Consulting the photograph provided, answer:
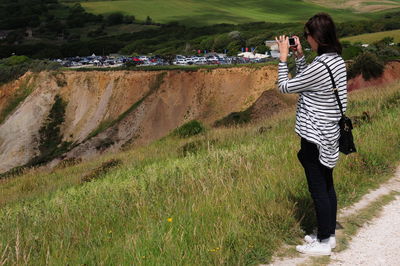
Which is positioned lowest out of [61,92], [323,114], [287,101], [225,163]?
[61,92]

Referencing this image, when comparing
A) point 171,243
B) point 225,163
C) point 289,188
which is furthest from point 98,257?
point 225,163

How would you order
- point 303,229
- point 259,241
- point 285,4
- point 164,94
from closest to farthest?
point 259,241 < point 303,229 < point 164,94 < point 285,4

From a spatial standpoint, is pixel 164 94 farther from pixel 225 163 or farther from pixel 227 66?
pixel 225 163

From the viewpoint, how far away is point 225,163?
8117 millimetres

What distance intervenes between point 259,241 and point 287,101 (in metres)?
38.0

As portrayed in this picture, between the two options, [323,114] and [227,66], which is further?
[227,66]

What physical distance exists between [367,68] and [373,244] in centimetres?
3925

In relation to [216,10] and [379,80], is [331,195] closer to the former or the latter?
[379,80]

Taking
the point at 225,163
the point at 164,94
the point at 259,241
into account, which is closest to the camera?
the point at 259,241

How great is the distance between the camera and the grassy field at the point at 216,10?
153337 mm

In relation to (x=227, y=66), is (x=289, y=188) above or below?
above

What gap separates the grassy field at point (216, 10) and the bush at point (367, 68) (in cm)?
10991

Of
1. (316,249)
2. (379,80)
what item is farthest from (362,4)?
(316,249)

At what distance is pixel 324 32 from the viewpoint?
4289 millimetres
